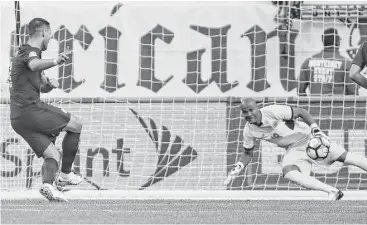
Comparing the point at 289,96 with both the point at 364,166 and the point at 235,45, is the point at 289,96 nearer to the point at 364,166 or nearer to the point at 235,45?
the point at 235,45

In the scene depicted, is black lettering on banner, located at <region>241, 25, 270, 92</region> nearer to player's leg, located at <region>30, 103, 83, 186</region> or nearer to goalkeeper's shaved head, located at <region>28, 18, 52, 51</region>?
player's leg, located at <region>30, 103, 83, 186</region>

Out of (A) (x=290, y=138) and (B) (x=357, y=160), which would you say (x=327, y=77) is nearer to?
(A) (x=290, y=138)

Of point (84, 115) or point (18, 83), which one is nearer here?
point (18, 83)

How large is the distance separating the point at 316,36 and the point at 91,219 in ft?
20.5

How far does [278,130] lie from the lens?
36.6ft

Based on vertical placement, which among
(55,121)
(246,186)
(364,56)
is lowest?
(246,186)

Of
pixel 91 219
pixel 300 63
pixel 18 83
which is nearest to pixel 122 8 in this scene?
pixel 300 63

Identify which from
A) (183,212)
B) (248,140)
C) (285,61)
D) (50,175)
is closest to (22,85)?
(50,175)

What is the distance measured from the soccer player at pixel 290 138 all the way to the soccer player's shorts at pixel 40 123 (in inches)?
87.6

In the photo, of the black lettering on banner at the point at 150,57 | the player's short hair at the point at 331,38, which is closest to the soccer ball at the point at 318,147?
the player's short hair at the point at 331,38

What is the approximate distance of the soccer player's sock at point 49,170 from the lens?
9.34 meters

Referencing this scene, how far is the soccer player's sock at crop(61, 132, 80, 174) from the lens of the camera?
973cm

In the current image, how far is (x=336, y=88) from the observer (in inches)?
515

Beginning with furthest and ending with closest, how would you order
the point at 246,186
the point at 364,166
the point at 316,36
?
the point at 316,36
the point at 246,186
the point at 364,166
